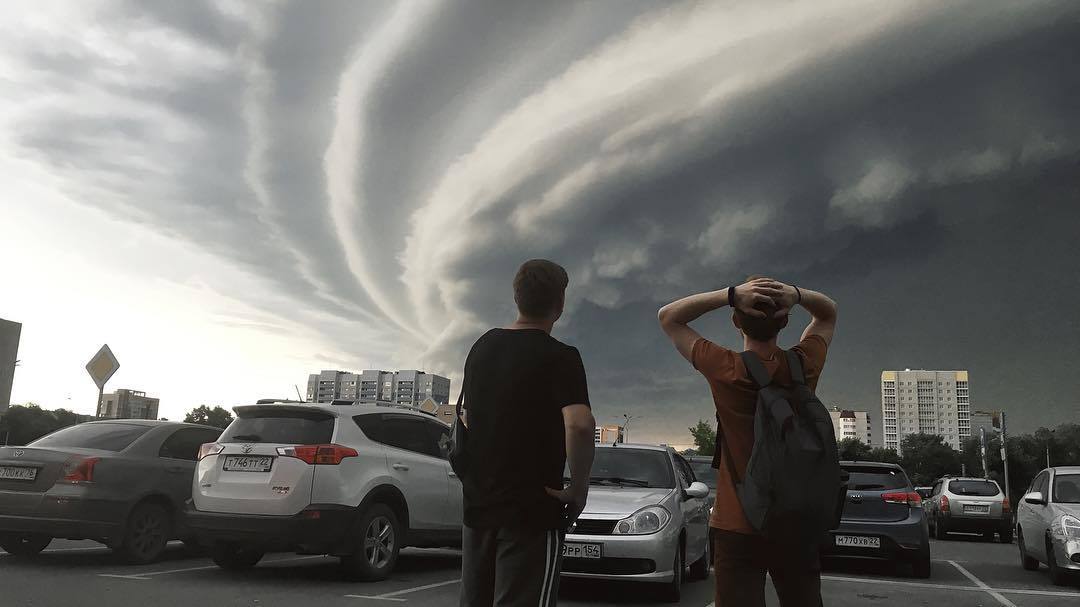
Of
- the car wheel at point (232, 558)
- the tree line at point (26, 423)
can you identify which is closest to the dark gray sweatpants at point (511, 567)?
the car wheel at point (232, 558)

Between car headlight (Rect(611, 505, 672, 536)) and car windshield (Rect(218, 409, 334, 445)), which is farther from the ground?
car windshield (Rect(218, 409, 334, 445))

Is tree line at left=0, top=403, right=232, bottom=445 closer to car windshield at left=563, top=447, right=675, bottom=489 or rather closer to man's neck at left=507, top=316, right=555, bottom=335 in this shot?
car windshield at left=563, top=447, right=675, bottom=489

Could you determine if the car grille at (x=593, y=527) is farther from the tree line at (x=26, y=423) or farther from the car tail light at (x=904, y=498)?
the tree line at (x=26, y=423)

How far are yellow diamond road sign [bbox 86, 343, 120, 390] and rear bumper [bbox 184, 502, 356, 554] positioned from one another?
33.7 feet

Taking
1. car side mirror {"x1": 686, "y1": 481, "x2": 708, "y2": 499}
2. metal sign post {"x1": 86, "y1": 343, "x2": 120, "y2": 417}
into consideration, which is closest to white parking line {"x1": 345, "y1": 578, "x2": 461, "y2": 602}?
car side mirror {"x1": 686, "y1": 481, "x2": 708, "y2": 499}

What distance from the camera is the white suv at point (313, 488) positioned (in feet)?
27.2

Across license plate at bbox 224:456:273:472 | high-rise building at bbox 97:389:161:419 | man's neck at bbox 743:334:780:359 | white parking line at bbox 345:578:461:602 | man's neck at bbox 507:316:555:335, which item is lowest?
white parking line at bbox 345:578:461:602

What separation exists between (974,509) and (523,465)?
2280 cm

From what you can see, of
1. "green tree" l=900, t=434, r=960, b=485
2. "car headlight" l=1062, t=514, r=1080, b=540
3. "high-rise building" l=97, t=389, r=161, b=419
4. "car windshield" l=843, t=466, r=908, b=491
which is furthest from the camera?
"high-rise building" l=97, t=389, r=161, b=419

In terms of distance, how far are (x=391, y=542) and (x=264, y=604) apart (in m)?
2.04

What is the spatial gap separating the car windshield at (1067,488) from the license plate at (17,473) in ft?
41.4

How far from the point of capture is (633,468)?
9.59 m

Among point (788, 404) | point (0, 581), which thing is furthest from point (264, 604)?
point (788, 404)

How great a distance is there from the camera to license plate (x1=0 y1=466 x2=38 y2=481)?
367 inches
